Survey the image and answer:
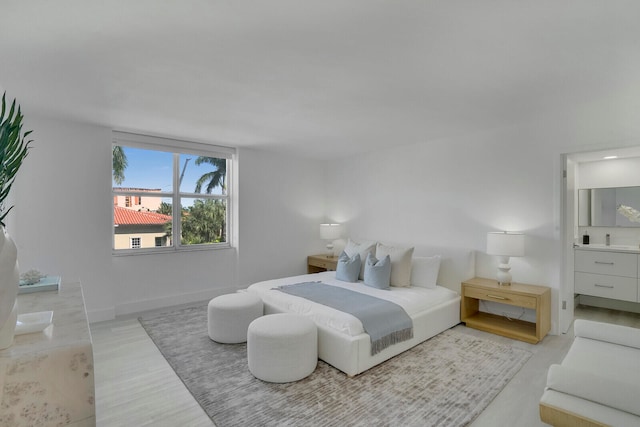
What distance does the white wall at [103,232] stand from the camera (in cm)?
354

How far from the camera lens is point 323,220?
6293 millimetres

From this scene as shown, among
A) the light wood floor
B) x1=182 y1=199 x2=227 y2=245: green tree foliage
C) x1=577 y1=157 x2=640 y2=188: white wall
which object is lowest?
the light wood floor

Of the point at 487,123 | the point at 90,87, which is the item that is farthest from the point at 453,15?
the point at 90,87

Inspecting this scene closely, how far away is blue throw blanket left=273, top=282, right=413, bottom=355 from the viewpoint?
9.02ft

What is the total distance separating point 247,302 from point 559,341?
3335mm

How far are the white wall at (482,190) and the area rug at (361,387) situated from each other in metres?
1.25

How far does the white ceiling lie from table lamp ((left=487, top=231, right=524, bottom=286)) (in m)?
1.33

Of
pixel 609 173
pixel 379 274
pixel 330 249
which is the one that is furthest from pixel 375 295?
pixel 609 173

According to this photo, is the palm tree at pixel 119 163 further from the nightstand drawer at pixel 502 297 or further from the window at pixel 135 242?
the nightstand drawer at pixel 502 297

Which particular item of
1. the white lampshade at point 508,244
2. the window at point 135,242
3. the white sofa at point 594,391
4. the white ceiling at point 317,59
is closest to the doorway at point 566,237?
the white lampshade at point 508,244

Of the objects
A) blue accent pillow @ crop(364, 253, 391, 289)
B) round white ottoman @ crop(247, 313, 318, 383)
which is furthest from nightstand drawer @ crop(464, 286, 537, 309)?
round white ottoman @ crop(247, 313, 318, 383)

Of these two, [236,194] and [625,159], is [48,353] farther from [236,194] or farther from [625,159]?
[625,159]

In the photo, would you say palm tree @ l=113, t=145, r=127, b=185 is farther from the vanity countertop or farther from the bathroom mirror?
the bathroom mirror

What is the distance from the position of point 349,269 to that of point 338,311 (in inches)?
48.0
